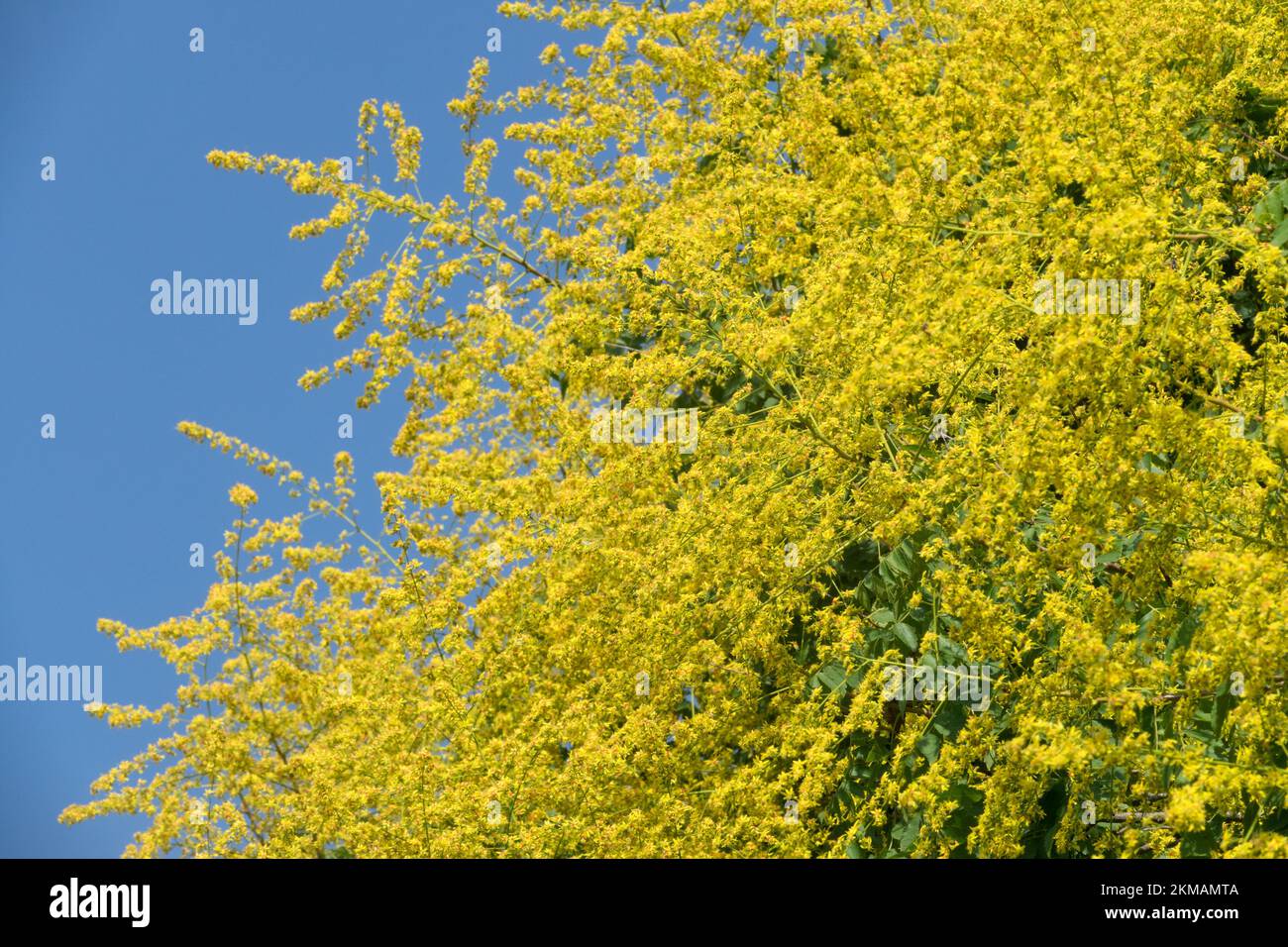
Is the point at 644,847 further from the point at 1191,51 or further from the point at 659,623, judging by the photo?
the point at 1191,51

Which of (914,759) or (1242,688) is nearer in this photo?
(1242,688)

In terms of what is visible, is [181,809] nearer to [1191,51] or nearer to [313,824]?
[313,824]

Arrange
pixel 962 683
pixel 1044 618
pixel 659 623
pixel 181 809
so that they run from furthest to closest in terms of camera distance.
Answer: pixel 181 809 → pixel 659 623 → pixel 962 683 → pixel 1044 618

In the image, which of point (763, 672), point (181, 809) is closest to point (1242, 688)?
point (763, 672)

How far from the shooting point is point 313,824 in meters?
7.49

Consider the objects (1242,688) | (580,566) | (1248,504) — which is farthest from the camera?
(580,566)

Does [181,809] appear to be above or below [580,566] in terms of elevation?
below

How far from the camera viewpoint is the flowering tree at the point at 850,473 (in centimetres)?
502

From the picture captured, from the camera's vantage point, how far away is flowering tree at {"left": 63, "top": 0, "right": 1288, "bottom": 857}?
16.5 feet

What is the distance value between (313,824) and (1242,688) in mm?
4597

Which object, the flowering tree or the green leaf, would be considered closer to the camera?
the flowering tree

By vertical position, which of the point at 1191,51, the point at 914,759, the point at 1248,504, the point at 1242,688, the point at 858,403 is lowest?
A: the point at 914,759

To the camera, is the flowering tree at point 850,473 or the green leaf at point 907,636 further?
the green leaf at point 907,636

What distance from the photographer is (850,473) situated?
270 inches
